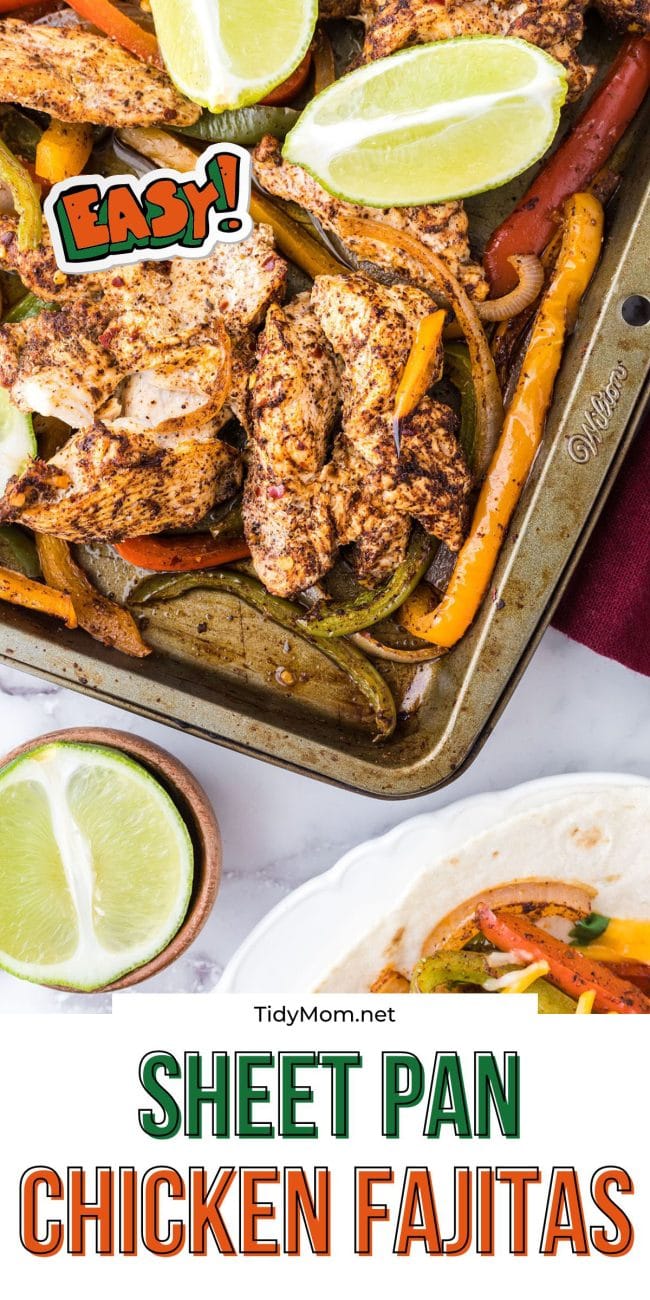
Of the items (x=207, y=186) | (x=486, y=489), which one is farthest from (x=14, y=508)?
(x=486, y=489)

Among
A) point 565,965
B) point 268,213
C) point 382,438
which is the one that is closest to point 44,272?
point 268,213

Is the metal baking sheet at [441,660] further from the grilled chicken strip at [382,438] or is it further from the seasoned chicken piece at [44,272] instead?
the seasoned chicken piece at [44,272]

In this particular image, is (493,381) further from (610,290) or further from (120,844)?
(120,844)

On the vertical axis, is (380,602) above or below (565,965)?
above

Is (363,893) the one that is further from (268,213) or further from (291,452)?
(268,213)

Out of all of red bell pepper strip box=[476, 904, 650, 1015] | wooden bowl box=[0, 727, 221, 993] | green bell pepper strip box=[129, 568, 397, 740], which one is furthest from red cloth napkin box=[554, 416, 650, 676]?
wooden bowl box=[0, 727, 221, 993]

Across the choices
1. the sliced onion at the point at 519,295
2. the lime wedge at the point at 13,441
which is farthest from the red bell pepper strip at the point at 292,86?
the lime wedge at the point at 13,441
